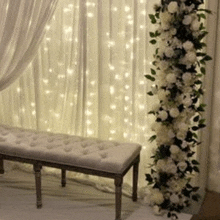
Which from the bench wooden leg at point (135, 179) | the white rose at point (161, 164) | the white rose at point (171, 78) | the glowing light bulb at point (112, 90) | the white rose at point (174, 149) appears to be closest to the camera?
the white rose at point (171, 78)

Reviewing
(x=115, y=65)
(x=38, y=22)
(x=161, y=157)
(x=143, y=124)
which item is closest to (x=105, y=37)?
(x=115, y=65)

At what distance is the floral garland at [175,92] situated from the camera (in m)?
2.73

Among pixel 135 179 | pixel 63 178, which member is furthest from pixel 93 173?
pixel 63 178

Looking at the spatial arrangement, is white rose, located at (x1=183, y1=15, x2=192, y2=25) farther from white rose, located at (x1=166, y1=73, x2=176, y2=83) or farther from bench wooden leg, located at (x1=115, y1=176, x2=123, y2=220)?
bench wooden leg, located at (x1=115, y1=176, x2=123, y2=220)

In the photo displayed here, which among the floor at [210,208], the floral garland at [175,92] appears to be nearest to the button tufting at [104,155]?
the floral garland at [175,92]

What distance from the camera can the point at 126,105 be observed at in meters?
3.44

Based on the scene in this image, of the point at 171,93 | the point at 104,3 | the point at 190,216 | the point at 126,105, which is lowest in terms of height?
the point at 190,216

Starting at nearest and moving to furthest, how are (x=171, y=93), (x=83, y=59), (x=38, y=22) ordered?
(x=171, y=93) < (x=38, y=22) < (x=83, y=59)

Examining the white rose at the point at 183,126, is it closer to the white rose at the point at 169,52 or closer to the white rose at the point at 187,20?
the white rose at the point at 169,52

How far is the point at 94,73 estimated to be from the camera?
3.51 meters

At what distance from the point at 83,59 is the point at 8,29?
2.16ft

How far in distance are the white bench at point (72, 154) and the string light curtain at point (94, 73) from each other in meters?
0.32

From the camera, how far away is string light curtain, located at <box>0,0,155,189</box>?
332 centimetres

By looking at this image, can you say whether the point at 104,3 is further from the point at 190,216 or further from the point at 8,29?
the point at 190,216
